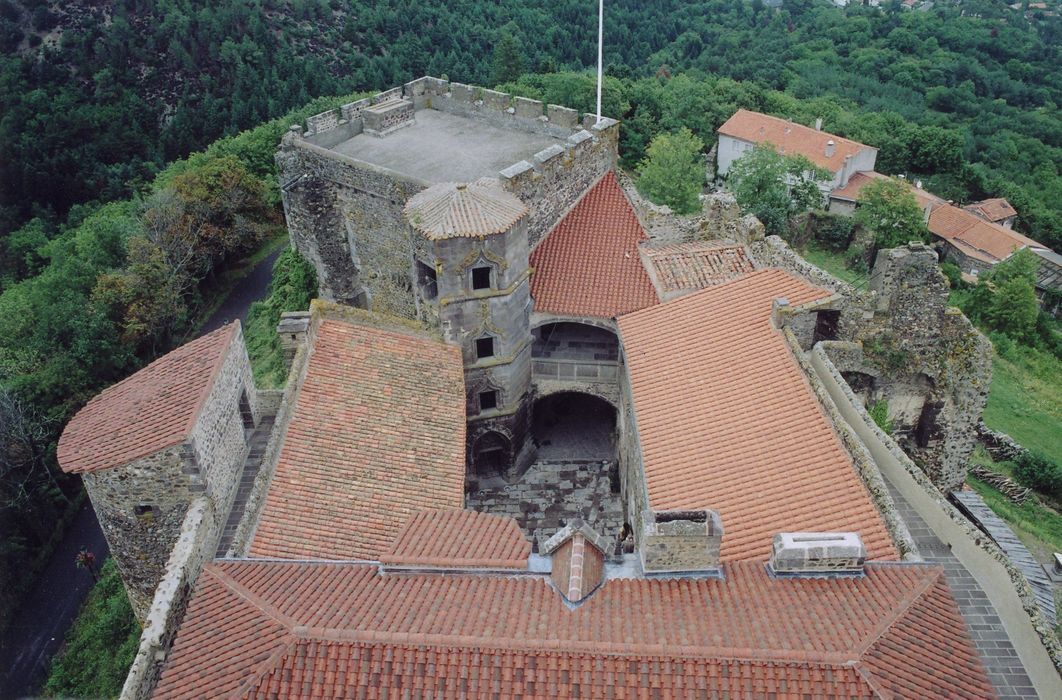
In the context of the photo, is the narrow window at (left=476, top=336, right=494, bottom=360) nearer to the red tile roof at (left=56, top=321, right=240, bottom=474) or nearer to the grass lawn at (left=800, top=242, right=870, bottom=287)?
the red tile roof at (left=56, top=321, right=240, bottom=474)

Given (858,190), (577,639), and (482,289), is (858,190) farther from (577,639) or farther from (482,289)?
(577,639)

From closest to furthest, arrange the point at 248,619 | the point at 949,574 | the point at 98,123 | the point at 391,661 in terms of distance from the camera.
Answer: the point at 391,661 < the point at 248,619 < the point at 949,574 < the point at 98,123

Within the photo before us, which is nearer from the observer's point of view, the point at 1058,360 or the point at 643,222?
the point at 643,222

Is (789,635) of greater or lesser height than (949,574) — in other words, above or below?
above

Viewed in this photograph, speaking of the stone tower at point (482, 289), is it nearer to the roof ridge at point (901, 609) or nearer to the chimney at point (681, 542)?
the chimney at point (681, 542)

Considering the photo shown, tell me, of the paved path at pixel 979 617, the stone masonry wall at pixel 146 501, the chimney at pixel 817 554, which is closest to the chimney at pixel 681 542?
the chimney at pixel 817 554

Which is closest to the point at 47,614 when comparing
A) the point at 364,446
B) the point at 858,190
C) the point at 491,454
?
the point at 491,454

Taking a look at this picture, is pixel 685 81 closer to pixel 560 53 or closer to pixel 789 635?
pixel 560 53

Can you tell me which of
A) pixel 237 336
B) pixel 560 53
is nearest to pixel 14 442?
pixel 237 336
